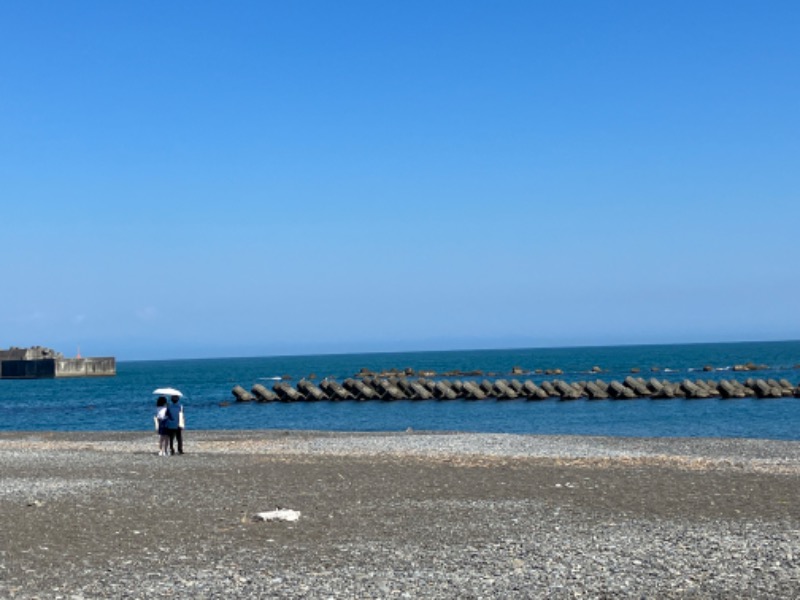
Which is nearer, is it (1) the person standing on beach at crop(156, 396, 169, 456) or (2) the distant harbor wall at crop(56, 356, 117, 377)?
(1) the person standing on beach at crop(156, 396, 169, 456)

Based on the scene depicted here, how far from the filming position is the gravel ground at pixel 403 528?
35.4 ft

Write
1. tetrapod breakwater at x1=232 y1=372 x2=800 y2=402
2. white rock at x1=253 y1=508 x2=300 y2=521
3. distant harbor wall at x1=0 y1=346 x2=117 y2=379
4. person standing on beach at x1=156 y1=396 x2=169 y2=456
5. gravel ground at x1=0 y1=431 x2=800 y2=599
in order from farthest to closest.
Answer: distant harbor wall at x1=0 y1=346 x2=117 y2=379 < tetrapod breakwater at x1=232 y1=372 x2=800 y2=402 < person standing on beach at x1=156 y1=396 x2=169 y2=456 < white rock at x1=253 y1=508 x2=300 y2=521 < gravel ground at x1=0 y1=431 x2=800 y2=599

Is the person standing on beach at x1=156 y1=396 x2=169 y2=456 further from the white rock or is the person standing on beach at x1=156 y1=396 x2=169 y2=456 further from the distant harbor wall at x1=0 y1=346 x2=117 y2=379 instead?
the distant harbor wall at x1=0 y1=346 x2=117 y2=379

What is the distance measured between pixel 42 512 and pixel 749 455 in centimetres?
1910

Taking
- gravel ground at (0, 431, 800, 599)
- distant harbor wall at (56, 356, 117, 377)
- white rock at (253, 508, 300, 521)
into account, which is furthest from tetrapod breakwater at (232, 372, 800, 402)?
distant harbor wall at (56, 356, 117, 377)

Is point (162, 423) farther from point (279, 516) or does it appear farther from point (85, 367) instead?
point (85, 367)

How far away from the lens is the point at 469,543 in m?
13.0

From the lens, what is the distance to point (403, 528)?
46.4ft

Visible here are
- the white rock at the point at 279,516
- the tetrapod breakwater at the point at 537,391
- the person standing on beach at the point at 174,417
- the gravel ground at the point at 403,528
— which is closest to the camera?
the gravel ground at the point at 403,528

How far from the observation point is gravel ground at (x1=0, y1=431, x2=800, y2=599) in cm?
1078

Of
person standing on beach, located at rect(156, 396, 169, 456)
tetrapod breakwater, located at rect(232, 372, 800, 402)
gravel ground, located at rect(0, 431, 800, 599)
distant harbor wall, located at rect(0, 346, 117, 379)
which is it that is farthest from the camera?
distant harbor wall, located at rect(0, 346, 117, 379)

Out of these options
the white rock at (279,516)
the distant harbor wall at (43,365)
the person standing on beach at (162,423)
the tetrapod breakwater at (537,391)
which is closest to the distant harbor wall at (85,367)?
the distant harbor wall at (43,365)

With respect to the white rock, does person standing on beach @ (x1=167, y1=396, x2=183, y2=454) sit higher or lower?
higher

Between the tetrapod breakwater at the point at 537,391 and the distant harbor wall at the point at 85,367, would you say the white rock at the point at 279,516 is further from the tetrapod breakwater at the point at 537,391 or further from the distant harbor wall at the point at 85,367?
the distant harbor wall at the point at 85,367
